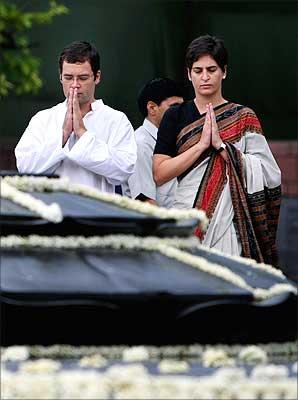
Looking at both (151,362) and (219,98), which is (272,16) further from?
(151,362)

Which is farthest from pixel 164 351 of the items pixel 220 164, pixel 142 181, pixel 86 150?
pixel 142 181

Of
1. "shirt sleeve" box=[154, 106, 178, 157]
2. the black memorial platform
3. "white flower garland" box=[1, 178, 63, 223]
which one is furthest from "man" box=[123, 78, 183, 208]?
the black memorial platform

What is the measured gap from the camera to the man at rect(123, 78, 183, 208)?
7.55m

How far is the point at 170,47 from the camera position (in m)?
10.1

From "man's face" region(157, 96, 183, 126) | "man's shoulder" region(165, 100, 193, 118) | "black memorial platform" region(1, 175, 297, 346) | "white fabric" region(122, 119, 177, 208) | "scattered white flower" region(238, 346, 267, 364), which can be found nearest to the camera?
"black memorial platform" region(1, 175, 297, 346)

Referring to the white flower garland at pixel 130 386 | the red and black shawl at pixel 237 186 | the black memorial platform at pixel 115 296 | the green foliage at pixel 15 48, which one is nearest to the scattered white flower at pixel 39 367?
the white flower garland at pixel 130 386

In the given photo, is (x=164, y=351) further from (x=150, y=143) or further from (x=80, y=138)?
(x=150, y=143)

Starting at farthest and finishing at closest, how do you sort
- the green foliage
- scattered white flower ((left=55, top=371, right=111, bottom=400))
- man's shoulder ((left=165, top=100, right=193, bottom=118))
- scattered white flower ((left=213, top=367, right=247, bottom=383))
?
man's shoulder ((left=165, top=100, right=193, bottom=118)), the green foliage, scattered white flower ((left=213, top=367, right=247, bottom=383)), scattered white flower ((left=55, top=371, right=111, bottom=400))

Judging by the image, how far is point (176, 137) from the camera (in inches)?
287

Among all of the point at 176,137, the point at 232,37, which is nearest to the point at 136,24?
the point at 232,37

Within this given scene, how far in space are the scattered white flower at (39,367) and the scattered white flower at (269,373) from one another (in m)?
0.50

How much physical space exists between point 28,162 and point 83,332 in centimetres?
310

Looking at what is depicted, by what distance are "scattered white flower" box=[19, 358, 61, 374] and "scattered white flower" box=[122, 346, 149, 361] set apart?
0.19 metres

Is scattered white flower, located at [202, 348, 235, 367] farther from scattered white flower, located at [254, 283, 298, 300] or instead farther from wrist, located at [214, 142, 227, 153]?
wrist, located at [214, 142, 227, 153]
